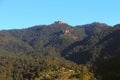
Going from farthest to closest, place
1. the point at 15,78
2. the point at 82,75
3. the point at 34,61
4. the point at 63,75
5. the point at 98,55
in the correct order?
the point at 98,55 < the point at 34,61 < the point at 15,78 < the point at 63,75 < the point at 82,75

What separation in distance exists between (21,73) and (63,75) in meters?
45.4

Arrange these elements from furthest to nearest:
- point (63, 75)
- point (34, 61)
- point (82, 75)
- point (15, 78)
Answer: point (34, 61)
point (15, 78)
point (63, 75)
point (82, 75)

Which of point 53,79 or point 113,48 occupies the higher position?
point 113,48

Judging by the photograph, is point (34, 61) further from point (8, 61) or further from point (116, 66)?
point (116, 66)

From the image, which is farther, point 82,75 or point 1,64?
point 1,64

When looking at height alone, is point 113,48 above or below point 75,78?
above

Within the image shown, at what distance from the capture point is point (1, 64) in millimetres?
180500

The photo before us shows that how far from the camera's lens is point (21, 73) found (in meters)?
162

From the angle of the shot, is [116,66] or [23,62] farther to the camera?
[23,62]

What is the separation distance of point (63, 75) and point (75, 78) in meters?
9.46

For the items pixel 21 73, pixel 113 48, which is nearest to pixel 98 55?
pixel 113 48

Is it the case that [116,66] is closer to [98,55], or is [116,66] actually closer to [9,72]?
[9,72]

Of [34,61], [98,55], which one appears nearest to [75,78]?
[34,61]

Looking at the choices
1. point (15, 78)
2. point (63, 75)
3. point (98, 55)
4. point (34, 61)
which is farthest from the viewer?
point (98, 55)
